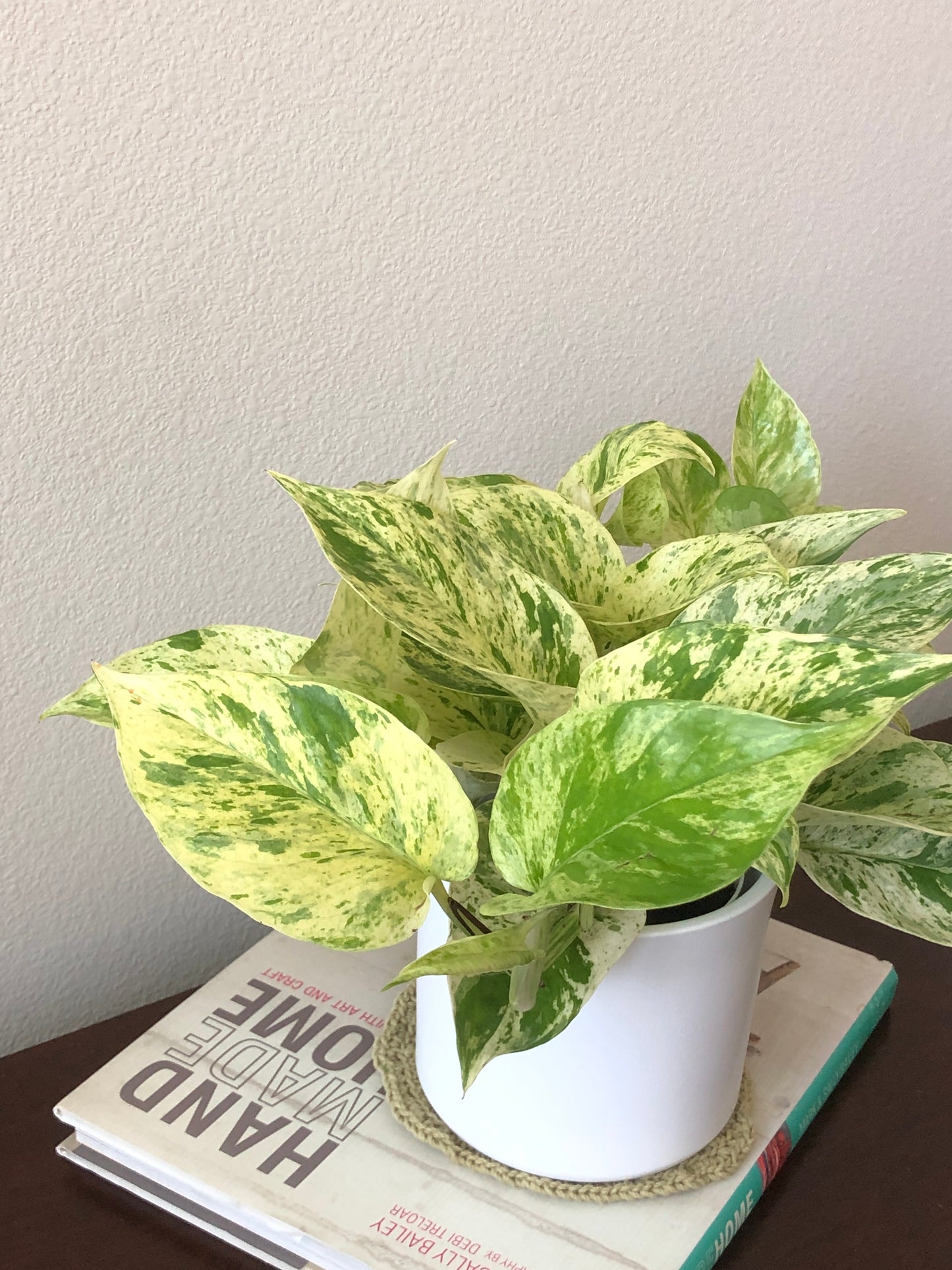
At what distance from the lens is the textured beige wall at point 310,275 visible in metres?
0.51

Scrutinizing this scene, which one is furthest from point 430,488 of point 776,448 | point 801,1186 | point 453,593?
point 801,1186

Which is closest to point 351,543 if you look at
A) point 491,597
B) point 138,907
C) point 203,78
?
point 491,597

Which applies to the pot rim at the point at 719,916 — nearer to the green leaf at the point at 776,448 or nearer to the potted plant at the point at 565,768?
the potted plant at the point at 565,768

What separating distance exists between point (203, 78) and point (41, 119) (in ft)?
0.25

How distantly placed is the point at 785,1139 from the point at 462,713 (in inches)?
9.7

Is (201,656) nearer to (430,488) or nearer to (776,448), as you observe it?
(430,488)

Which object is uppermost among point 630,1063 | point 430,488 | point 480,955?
point 430,488

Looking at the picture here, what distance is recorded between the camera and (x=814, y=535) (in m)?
0.42

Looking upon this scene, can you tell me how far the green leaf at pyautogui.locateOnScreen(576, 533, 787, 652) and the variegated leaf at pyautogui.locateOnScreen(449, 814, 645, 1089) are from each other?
0.34 ft

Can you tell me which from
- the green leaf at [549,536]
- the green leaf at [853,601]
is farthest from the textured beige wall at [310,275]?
the green leaf at [853,601]

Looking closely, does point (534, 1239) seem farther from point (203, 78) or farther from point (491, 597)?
point (203, 78)

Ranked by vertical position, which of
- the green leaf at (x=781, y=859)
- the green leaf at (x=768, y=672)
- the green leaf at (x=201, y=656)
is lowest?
the green leaf at (x=781, y=859)

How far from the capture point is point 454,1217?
0.44m

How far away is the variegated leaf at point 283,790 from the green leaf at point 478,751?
88mm
